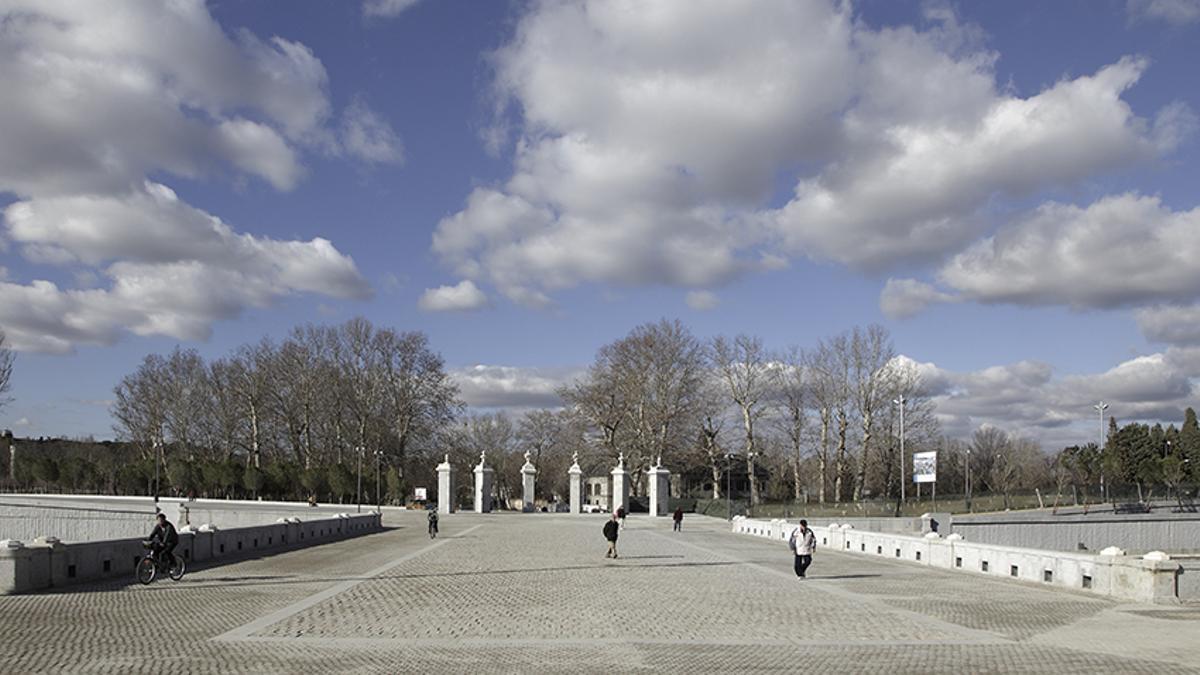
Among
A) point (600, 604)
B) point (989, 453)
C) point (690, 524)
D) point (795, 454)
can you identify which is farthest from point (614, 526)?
point (989, 453)

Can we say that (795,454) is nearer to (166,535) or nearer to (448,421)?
(448,421)

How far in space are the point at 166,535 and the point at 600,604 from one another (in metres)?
9.00

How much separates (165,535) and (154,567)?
0.68 metres

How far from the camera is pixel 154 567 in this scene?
19.7m

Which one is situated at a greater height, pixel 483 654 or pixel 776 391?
pixel 776 391

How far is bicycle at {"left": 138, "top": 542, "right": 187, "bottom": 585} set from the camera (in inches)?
767

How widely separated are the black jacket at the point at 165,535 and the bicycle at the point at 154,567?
0.17 m

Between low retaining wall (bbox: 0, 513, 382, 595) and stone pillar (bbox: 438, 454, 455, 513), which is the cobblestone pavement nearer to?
low retaining wall (bbox: 0, 513, 382, 595)

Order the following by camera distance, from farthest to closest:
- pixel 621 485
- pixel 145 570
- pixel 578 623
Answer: pixel 621 485 < pixel 145 570 < pixel 578 623

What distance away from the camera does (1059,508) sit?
221 feet

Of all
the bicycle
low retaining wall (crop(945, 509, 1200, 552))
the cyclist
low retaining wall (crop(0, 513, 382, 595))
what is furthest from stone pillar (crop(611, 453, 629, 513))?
the cyclist

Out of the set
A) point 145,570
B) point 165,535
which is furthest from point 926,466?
point 145,570

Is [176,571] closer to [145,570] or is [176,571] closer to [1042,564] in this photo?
[145,570]

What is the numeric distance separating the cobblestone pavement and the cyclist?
26.9 inches
